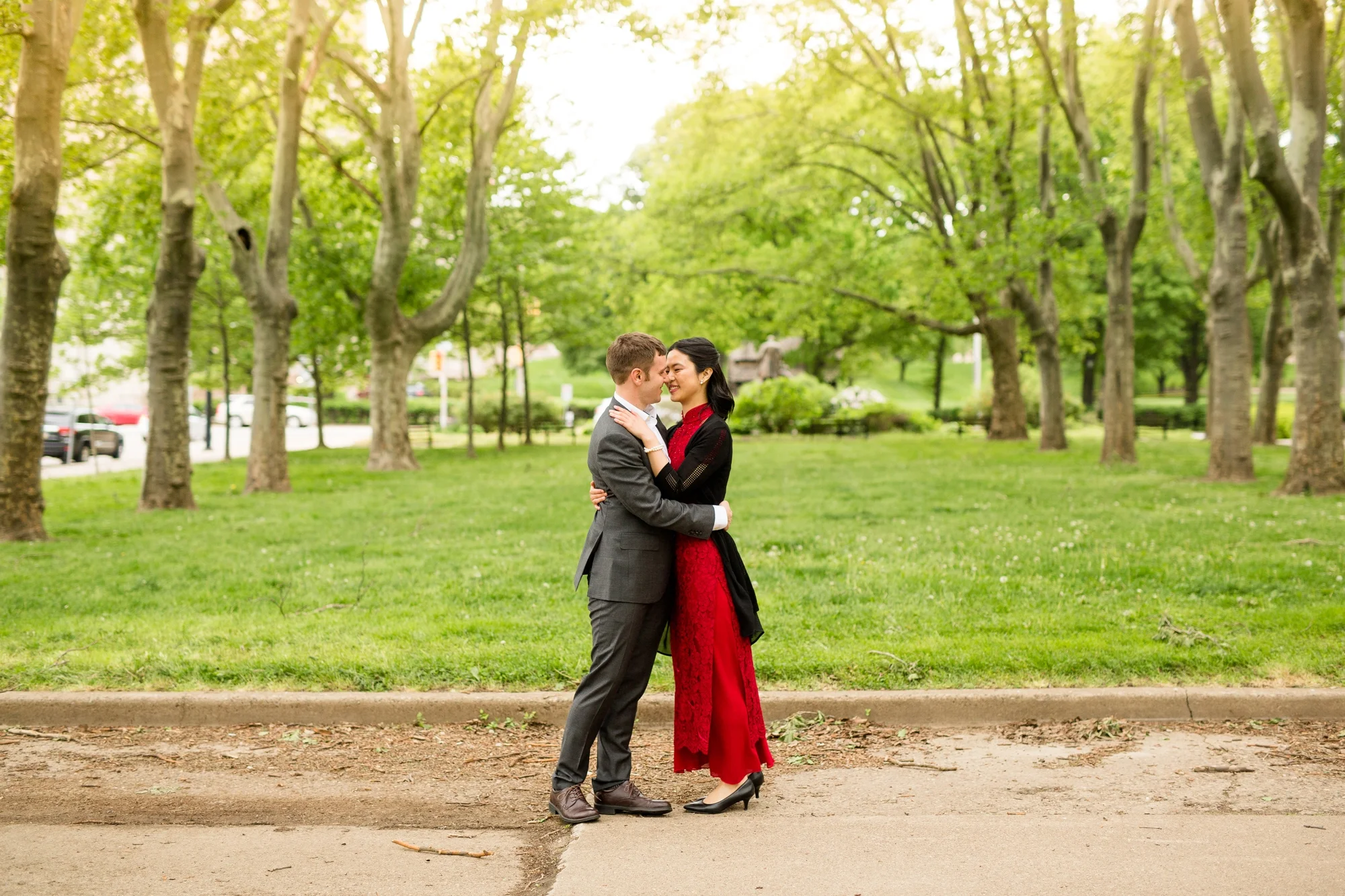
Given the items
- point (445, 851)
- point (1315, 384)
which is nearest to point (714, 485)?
point (445, 851)

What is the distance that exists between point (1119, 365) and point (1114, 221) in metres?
2.53

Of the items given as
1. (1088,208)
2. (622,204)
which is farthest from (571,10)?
(622,204)

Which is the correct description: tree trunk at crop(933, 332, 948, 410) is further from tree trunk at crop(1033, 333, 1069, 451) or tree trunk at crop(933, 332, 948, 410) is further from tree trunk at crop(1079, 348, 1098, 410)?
tree trunk at crop(1033, 333, 1069, 451)

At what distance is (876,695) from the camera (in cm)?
630

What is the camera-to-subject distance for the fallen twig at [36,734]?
6.10m

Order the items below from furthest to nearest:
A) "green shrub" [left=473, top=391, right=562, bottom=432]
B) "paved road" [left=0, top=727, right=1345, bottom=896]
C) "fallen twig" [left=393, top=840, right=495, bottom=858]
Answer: "green shrub" [left=473, top=391, right=562, bottom=432]
"fallen twig" [left=393, top=840, right=495, bottom=858]
"paved road" [left=0, top=727, right=1345, bottom=896]

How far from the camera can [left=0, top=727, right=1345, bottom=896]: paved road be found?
13.3 ft

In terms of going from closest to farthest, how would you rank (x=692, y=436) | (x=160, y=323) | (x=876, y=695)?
(x=692, y=436) < (x=876, y=695) < (x=160, y=323)

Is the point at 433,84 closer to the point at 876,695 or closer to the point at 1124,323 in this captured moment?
the point at 1124,323

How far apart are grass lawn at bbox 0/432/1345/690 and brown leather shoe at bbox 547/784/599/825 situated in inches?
72.1

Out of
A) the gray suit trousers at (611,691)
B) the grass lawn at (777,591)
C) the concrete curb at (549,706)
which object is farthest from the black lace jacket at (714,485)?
the grass lawn at (777,591)

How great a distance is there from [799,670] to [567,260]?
26.7 meters

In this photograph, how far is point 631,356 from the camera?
4.75 m

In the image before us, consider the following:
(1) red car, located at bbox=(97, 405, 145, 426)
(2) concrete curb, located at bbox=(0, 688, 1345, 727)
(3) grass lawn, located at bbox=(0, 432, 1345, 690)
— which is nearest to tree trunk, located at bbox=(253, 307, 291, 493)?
(3) grass lawn, located at bbox=(0, 432, 1345, 690)
